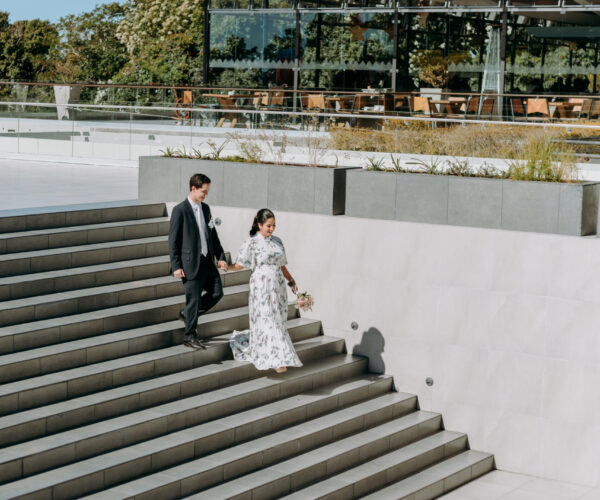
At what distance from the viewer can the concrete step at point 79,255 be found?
33.0 ft

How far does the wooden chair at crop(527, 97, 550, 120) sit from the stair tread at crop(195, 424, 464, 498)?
24.6ft

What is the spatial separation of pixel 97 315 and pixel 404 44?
16.6 meters

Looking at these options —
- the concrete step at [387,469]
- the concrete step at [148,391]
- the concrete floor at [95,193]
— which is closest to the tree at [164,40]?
the concrete floor at [95,193]

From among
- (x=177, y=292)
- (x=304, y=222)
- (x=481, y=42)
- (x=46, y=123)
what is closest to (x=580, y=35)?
(x=481, y=42)

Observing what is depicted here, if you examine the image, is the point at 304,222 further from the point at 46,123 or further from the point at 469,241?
the point at 46,123

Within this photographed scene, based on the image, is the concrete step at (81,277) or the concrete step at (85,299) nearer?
the concrete step at (85,299)

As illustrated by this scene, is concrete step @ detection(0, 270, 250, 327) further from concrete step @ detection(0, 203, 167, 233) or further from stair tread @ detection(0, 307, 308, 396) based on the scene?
concrete step @ detection(0, 203, 167, 233)

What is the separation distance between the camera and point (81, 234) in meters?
11.1

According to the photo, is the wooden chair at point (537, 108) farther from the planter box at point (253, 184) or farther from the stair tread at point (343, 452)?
the stair tread at point (343, 452)

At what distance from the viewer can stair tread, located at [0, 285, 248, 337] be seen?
9.05m

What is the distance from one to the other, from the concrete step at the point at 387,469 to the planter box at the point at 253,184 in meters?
2.88

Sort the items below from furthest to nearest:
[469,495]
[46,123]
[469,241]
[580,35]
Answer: [580,35], [46,123], [469,241], [469,495]

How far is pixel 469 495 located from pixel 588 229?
2.93 metres

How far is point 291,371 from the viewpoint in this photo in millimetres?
10305
